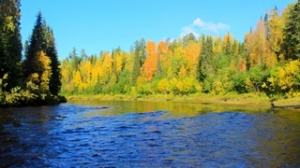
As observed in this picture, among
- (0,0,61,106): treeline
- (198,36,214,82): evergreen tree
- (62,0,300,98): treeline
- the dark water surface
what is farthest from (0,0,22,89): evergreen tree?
(198,36,214,82): evergreen tree

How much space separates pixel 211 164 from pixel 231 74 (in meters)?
88.9

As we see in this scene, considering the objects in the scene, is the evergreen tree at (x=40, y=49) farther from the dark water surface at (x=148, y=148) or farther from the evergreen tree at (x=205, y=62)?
the evergreen tree at (x=205, y=62)

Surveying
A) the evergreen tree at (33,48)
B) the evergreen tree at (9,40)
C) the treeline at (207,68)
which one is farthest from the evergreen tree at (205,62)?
the evergreen tree at (9,40)

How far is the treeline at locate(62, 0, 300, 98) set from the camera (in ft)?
244

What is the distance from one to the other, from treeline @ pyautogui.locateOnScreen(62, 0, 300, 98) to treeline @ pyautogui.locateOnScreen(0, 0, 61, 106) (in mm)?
47671

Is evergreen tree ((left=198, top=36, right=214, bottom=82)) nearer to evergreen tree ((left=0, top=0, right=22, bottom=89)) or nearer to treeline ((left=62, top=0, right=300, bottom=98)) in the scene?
treeline ((left=62, top=0, right=300, bottom=98))

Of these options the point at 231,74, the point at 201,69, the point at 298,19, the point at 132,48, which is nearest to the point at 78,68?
the point at 132,48

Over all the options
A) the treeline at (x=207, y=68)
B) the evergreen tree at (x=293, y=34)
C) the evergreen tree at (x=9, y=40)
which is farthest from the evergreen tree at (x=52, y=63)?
the evergreen tree at (x=293, y=34)

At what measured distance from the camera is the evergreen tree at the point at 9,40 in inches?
1665

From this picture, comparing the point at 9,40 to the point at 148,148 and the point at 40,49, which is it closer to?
the point at 40,49

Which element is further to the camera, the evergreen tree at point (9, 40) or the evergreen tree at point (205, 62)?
the evergreen tree at point (205, 62)

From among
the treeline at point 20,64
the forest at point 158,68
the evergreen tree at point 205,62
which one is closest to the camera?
the treeline at point 20,64

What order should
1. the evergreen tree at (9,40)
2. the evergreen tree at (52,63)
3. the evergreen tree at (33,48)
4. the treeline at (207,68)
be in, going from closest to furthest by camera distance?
the evergreen tree at (9,40)
the evergreen tree at (33,48)
the treeline at (207,68)
the evergreen tree at (52,63)

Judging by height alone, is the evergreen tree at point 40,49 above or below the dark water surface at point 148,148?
above
